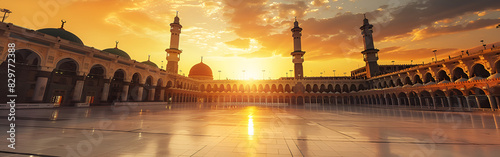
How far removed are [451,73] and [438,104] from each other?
244 inches

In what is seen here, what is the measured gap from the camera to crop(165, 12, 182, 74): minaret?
44594mm

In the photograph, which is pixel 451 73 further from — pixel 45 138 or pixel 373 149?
pixel 45 138

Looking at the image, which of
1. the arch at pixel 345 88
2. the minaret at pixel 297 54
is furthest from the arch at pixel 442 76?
the minaret at pixel 297 54

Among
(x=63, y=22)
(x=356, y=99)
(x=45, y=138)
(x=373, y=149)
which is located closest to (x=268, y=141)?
(x=373, y=149)

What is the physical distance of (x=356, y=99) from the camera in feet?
153

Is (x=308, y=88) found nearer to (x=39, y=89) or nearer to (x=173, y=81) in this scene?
(x=173, y=81)

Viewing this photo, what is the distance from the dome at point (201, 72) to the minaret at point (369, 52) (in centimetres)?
4725

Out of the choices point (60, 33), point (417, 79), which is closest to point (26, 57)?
point (60, 33)

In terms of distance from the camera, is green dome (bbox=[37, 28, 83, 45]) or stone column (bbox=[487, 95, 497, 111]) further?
green dome (bbox=[37, 28, 83, 45])

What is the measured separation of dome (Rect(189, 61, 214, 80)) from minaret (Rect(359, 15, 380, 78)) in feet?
155

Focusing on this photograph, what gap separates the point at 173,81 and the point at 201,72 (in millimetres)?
19677

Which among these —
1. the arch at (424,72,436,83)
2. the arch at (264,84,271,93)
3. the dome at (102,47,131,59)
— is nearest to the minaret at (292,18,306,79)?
the arch at (264,84,271,93)

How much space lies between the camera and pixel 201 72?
58.7m

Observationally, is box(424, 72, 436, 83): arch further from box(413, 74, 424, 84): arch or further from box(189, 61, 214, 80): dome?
box(189, 61, 214, 80): dome
